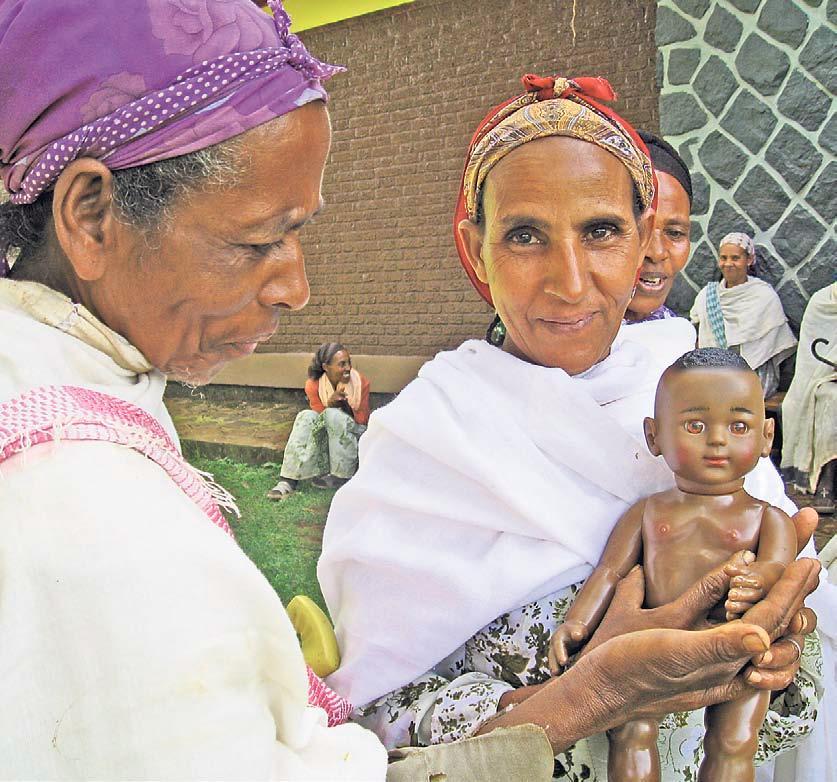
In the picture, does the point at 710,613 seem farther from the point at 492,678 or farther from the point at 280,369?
the point at 280,369

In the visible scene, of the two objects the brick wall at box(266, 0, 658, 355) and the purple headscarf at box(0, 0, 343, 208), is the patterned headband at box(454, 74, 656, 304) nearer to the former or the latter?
the purple headscarf at box(0, 0, 343, 208)

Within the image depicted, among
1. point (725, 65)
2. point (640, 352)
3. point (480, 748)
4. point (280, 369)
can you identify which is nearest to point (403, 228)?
point (280, 369)

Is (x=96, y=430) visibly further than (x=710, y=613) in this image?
No

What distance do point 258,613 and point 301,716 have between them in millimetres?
186

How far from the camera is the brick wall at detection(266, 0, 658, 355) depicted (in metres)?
8.31

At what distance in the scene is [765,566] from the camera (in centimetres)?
161

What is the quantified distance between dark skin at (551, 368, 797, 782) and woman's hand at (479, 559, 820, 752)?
6 cm

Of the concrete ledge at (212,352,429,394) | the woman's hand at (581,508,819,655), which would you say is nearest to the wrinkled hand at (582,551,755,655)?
the woman's hand at (581,508,819,655)

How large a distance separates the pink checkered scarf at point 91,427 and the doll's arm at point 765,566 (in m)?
0.89

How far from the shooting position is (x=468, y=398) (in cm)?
199

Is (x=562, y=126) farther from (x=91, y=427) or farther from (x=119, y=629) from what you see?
(x=119, y=629)

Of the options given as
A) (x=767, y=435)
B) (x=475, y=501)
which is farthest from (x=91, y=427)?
(x=767, y=435)

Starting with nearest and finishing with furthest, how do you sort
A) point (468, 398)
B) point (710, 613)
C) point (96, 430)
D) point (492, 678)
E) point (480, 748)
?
point (96, 430)
point (480, 748)
point (710, 613)
point (492, 678)
point (468, 398)

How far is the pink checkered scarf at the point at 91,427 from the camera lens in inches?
39.1
